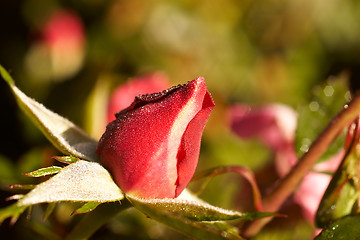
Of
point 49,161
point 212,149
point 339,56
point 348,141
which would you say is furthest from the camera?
point 339,56

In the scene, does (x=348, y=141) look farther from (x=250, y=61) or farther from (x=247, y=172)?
(x=250, y=61)

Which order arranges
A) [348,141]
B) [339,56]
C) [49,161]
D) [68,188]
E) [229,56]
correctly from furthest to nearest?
[339,56] → [229,56] → [49,161] → [348,141] → [68,188]

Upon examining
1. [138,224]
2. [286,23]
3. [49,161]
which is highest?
[286,23]

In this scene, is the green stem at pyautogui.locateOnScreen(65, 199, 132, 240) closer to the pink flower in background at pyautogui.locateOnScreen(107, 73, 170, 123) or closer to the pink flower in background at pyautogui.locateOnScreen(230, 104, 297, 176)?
the pink flower in background at pyautogui.locateOnScreen(107, 73, 170, 123)

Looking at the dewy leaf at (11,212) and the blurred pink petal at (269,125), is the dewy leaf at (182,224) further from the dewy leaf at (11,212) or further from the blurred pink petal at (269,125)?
the blurred pink petal at (269,125)

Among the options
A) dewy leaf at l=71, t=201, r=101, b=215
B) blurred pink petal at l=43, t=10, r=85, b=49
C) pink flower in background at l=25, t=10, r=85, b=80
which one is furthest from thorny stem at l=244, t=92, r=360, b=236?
blurred pink petal at l=43, t=10, r=85, b=49

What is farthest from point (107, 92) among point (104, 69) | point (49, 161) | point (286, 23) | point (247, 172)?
point (286, 23)

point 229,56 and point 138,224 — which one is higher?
point 229,56
